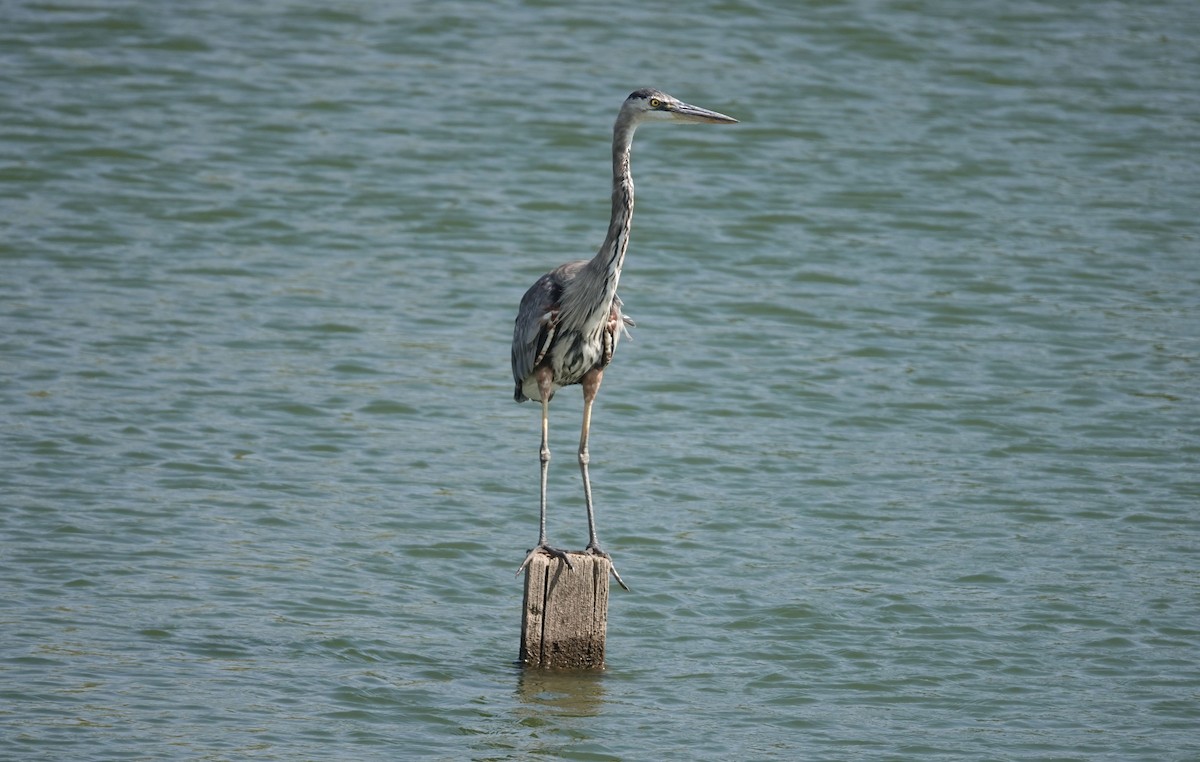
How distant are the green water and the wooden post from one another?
0.57ft

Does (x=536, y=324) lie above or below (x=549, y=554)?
above

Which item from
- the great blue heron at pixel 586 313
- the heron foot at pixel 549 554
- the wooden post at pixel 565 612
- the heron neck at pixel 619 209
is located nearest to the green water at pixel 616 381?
the wooden post at pixel 565 612

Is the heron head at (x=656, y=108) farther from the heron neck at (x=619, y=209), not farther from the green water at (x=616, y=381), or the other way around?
the green water at (x=616, y=381)

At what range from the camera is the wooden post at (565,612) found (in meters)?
8.10

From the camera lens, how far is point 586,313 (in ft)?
27.8

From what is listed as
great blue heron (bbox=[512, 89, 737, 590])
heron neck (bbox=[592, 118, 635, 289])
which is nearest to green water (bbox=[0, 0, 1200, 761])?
great blue heron (bbox=[512, 89, 737, 590])

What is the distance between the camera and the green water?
8.62 m

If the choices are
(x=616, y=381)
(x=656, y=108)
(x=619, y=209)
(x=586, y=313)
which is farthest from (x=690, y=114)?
(x=616, y=381)

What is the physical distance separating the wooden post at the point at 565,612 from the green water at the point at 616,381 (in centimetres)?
17

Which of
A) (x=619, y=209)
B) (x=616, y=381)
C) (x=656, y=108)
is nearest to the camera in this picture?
(x=656, y=108)

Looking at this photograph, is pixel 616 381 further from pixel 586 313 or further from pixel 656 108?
pixel 656 108

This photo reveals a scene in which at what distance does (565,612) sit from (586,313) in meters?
1.56

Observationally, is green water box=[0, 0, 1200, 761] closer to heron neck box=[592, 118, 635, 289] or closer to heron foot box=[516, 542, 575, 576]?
heron foot box=[516, 542, 575, 576]

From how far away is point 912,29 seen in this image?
70.5 ft
